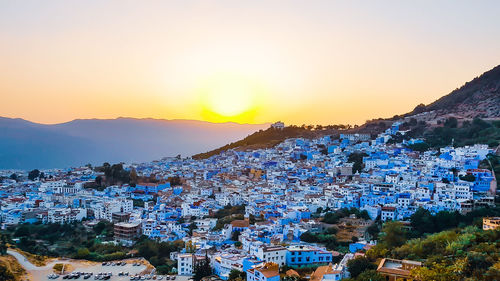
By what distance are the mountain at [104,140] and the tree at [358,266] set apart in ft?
252

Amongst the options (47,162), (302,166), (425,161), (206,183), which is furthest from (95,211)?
(47,162)

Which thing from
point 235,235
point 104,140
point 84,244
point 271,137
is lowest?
point 84,244

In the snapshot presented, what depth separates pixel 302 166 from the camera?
132ft

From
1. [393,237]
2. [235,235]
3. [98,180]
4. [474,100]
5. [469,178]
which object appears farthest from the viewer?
[474,100]

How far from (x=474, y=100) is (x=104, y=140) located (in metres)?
A: 77.2

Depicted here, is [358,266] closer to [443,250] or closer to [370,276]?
[370,276]

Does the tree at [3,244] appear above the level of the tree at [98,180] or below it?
below

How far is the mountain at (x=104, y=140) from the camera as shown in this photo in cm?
8512

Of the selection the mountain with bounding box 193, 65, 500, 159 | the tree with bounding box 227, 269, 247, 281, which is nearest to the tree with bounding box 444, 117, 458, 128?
the mountain with bounding box 193, 65, 500, 159

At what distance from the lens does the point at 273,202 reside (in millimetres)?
28234

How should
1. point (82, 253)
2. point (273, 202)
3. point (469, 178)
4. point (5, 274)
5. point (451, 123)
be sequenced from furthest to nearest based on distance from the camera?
point (451, 123) < point (273, 202) < point (469, 178) < point (82, 253) < point (5, 274)

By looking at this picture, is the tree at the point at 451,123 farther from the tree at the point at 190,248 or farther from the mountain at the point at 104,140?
the mountain at the point at 104,140

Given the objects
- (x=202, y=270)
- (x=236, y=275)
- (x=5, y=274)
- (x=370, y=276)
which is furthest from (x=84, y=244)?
(x=370, y=276)

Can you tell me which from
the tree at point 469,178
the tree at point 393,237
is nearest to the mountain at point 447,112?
the tree at point 469,178
